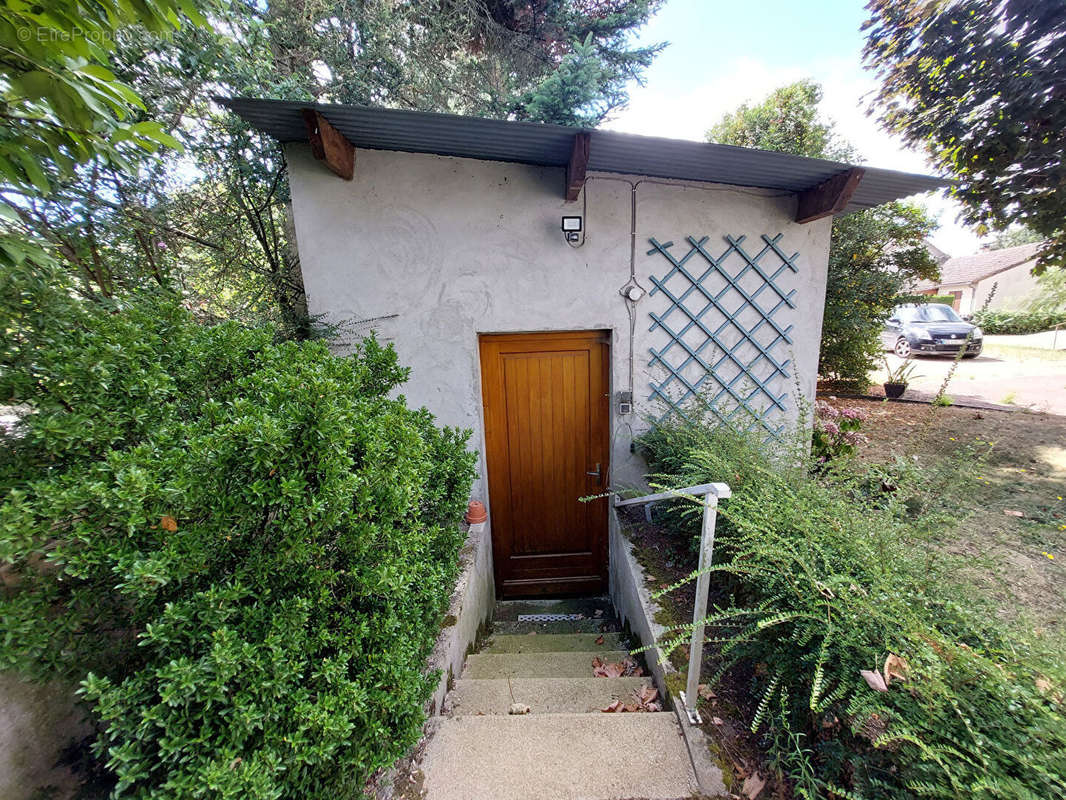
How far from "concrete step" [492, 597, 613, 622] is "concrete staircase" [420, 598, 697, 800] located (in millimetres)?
1307

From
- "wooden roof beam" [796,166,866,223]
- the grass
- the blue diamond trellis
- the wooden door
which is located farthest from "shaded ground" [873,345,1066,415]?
the wooden door

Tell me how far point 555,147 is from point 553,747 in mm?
3389

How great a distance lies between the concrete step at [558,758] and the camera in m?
1.47

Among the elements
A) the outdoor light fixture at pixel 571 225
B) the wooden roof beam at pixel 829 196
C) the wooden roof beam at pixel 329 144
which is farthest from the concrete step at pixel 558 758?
the wooden roof beam at pixel 829 196

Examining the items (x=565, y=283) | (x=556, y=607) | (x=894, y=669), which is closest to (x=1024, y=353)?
(x=565, y=283)

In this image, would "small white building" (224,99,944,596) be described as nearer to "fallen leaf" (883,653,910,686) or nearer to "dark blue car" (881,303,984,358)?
"fallen leaf" (883,653,910,686)

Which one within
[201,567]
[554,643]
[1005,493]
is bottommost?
Result: [554,643]

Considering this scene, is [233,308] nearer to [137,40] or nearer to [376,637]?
[137,40]

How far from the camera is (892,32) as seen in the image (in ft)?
16.3

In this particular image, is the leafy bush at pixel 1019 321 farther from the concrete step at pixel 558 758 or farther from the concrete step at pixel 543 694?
the concrete step at pixel 558 758

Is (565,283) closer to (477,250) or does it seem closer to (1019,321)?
(477,250)

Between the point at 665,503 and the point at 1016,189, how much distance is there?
6.26 meters

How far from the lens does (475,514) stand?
316cm

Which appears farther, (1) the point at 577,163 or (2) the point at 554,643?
(2) the point at 554,643
